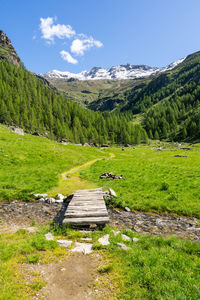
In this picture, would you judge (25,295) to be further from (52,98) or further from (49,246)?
(52,98)

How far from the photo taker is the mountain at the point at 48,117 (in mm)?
96812

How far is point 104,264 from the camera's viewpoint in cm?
630

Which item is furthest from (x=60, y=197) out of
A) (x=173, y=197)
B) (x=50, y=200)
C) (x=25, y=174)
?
(x=173, y=197)

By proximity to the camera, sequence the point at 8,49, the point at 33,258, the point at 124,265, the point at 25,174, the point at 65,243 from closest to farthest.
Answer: the point at 124,265, the point at 33,258, the point at 65,243, the point at 25,174, the point at 8,49

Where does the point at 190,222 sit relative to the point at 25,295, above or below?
below

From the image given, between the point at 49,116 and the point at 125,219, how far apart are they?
393ft

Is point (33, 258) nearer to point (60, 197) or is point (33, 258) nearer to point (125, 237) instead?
point (125, 237)

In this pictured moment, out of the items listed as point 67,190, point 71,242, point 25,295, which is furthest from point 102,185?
point 25,295

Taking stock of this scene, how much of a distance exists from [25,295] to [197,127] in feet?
554

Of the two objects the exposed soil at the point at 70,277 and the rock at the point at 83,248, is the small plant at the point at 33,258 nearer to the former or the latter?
the exposed soil at the point at 70,277

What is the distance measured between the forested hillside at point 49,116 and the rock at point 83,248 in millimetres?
94736

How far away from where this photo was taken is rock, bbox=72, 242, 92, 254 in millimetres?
7126

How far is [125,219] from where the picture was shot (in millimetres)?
11070

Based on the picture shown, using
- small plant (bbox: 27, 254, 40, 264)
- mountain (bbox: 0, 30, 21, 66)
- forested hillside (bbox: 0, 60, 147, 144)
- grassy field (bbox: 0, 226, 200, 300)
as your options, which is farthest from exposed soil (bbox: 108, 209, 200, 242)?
mountain (bbox: 0, 30, 21, 66)
